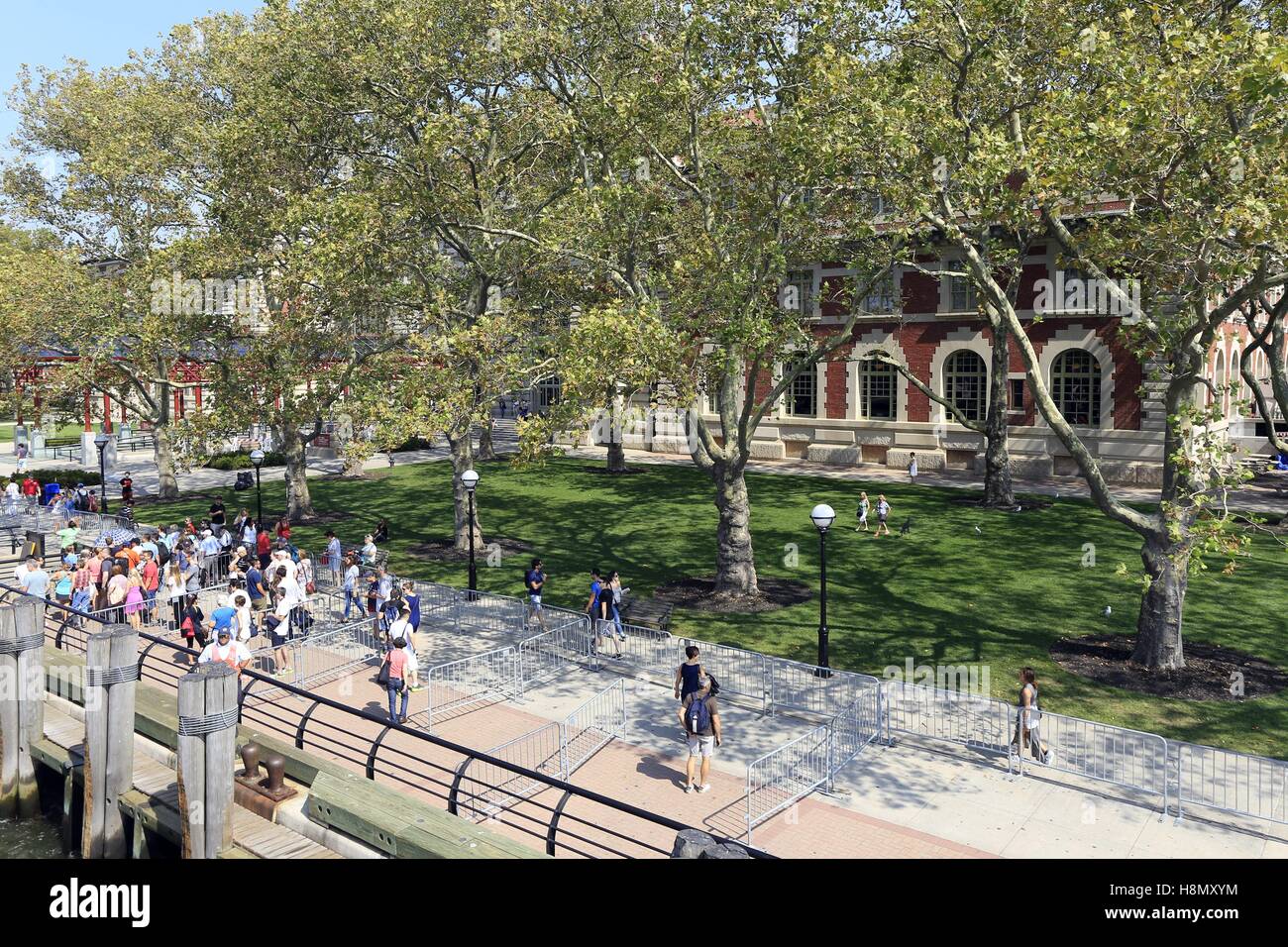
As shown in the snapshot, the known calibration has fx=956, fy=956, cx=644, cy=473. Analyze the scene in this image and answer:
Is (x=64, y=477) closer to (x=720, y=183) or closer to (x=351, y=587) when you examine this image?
(x=351, y=587)

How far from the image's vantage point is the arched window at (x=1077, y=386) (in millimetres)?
40594

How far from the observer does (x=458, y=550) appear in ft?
93.0

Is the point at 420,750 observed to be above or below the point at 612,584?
below

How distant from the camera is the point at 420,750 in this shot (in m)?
14.4

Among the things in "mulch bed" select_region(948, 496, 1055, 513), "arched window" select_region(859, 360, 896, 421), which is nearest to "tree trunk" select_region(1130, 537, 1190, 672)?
"mulch bed" select_region(948, 496, 1055, 513)

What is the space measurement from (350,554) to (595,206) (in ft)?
33.7

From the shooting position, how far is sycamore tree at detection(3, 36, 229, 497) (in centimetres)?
3041

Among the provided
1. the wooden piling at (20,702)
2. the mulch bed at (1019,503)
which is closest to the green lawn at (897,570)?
the mulch bed at (1019,503)

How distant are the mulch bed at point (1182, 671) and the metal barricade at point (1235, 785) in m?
3.26

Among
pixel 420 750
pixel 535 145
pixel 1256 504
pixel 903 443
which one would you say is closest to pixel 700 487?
pixel 903 443

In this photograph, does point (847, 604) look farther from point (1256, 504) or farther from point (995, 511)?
point (1256, 504)

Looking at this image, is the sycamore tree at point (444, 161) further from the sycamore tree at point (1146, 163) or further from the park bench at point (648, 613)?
the sycamore tree at point (1146, 163)

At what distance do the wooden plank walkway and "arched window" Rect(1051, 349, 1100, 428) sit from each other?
37826 millimetres

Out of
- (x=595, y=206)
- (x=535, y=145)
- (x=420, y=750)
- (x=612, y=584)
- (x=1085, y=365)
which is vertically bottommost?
(x=420, y=750)
